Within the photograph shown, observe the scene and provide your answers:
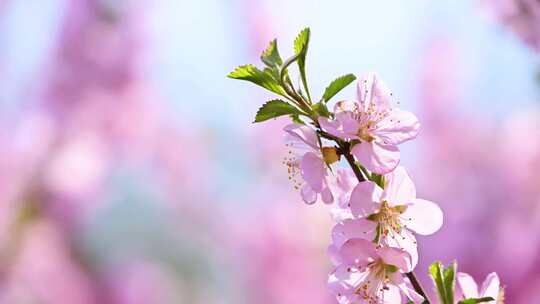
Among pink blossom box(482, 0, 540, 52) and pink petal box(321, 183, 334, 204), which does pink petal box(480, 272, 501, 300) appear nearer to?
pink petal box(321, 183, 334, 204)

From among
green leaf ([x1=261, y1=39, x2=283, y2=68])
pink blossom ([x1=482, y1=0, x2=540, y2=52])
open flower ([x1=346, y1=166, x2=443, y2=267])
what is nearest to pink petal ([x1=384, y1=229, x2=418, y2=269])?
open flower ([x1=346, y1=166, x2=443, y2=267])

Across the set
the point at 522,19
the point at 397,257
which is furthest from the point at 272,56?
the point at 522,19

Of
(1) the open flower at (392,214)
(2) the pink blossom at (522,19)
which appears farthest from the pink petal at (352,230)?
(2) the pink blossom at (522,19)

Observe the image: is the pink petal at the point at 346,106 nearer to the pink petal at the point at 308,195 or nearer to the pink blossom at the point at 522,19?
the pink petal at the point at 308,195

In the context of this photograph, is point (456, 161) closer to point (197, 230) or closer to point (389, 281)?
point (197, 230)

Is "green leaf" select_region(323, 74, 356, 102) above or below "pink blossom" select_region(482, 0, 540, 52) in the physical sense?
below

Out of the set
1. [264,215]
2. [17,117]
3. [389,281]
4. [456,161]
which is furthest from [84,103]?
[389,281]

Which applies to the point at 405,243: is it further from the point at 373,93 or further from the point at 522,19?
the point at 522,19
